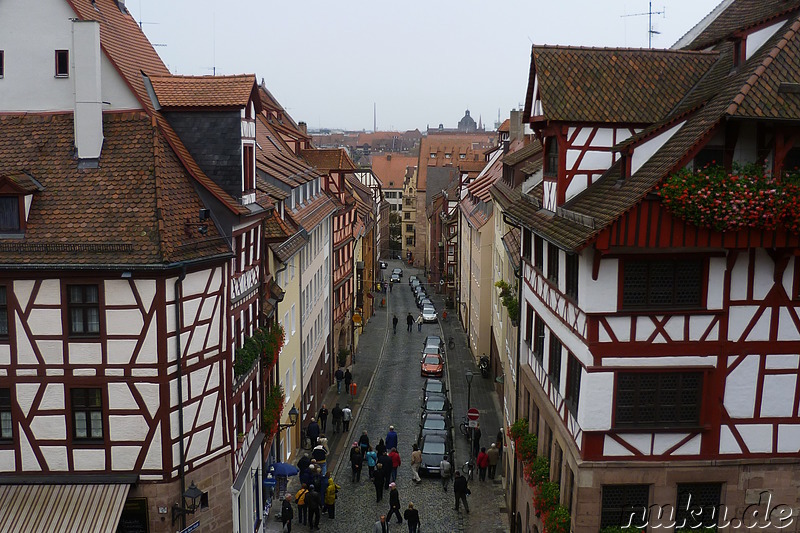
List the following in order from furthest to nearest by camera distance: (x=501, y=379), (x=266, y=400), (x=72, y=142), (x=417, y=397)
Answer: (x=417, y=397), (x=501, y=379), (x=266, y=400), (x=72, y=142)

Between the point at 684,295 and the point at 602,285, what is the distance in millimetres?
1773

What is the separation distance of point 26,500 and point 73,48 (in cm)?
1061

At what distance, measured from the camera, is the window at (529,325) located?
2477 centimetres

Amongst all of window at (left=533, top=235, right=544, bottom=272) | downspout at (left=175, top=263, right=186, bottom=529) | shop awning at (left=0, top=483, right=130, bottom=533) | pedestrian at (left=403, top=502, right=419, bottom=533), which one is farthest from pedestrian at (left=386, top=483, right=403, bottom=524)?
shop awning at (left=0, top=483, right=130, bottom=533)

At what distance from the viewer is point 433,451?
32.9 m

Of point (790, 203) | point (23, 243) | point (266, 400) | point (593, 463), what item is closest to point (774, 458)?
point (593, 463)

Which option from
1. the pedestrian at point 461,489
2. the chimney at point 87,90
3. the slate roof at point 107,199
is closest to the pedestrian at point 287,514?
the pedestrian at point 461,489

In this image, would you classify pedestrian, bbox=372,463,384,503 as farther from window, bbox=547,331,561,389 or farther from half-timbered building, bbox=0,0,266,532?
window, bbox=547,331,561,389

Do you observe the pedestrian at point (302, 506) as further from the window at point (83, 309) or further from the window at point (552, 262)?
the window at point (552, 262)

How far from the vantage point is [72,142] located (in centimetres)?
2023

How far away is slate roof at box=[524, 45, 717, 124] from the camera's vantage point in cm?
1909

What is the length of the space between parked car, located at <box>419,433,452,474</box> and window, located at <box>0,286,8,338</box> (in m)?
17.8

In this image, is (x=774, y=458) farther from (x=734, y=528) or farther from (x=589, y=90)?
(x=589, y=90)

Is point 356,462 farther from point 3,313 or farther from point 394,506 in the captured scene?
point 3,313
